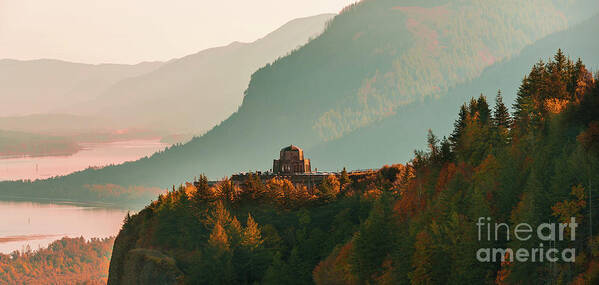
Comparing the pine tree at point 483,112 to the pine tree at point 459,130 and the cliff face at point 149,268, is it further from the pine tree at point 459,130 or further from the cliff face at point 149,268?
the cliff face at point 149,268

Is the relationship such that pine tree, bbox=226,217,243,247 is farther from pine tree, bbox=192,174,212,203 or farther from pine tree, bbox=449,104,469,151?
pine tree, bbox=449,104,469,151

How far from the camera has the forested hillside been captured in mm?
76625

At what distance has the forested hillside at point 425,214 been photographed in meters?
76.6

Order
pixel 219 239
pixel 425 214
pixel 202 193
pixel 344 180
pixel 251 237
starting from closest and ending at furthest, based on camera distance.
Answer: pixel 425 214 < pixel 219 239 < pixel 251 237 < pixel 202 193 < pixel 344 180

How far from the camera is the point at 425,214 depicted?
94.1 m

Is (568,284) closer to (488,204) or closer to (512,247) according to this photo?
(512,247)

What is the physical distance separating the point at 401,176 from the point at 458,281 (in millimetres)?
43493

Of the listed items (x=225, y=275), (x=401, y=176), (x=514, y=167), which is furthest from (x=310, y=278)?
(x=514, y=167)

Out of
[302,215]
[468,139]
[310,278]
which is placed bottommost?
[310,278]

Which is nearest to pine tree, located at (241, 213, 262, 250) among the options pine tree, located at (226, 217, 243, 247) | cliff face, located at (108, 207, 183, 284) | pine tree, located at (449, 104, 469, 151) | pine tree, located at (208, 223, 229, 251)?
pine tree, located at (226, 217, 243, 247)

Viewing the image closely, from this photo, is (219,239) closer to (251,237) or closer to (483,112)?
(251,237)

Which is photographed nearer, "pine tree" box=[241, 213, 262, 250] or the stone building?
"pine tree" box=[241, 213, 262, 250]

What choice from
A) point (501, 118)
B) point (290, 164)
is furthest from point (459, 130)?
point (290, 164)

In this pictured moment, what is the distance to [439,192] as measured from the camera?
9762 cm
